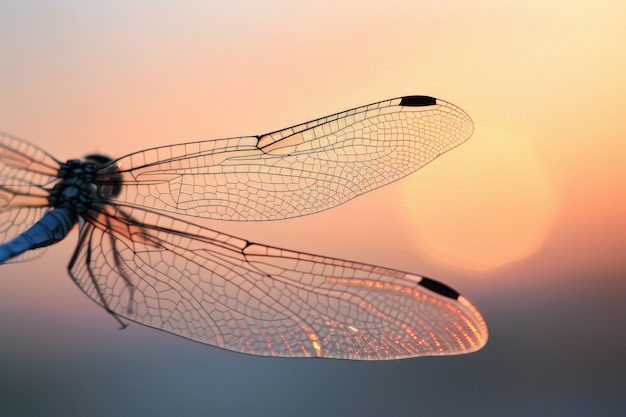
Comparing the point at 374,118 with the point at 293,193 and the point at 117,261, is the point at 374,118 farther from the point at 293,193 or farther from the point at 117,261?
the point at 117,261

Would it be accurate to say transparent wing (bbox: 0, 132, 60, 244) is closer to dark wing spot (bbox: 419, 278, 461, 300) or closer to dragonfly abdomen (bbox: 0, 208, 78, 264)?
dragonfly abdomen (bbox: 0, 208, 78, 264)

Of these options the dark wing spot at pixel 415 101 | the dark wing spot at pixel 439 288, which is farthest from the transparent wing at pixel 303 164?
the dark wing spot at pixel 439 288

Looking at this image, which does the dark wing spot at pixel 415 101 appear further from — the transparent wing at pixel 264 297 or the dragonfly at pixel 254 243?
the transparent wing at pixel 264 297

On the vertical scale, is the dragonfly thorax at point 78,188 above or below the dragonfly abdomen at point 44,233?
above

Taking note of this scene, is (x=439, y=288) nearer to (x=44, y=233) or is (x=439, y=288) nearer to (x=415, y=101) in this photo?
(x=415, y=101)

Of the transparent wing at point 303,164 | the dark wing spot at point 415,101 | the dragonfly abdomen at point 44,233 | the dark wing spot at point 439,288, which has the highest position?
the dark wing spot at point 415,101

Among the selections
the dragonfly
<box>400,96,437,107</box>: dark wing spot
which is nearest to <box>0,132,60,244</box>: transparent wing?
the dragonfly

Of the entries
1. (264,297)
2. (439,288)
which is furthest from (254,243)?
(439,288)

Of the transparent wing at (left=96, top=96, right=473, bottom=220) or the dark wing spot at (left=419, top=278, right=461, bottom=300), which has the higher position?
the transparent wing at (left=96, top=96, right=473, bottom=220)
